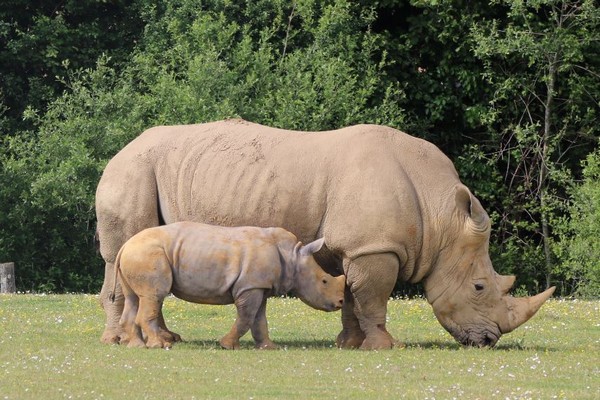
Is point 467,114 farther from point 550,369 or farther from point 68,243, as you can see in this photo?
point 550,369

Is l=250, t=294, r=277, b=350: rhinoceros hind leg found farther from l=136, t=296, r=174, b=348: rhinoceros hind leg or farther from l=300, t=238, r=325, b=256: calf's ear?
l=136, t=296, r=174, b=348: rhinoceros hind leg

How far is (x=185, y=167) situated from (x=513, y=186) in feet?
55.1

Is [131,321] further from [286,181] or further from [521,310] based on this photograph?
[521,310]

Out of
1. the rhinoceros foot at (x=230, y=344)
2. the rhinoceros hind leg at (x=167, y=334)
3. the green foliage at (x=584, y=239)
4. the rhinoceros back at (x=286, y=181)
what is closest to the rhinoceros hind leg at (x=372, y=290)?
the rhinoceros back at (x=286, y=181)

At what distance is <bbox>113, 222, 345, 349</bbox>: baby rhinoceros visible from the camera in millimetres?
16156

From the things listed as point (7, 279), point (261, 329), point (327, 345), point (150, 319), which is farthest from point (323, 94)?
point (150, 319)

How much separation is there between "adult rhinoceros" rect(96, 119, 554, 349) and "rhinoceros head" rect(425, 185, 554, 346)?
0.01 metres

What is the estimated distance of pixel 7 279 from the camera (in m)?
25.7

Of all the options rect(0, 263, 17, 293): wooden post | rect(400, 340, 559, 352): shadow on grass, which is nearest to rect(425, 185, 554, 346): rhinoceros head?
rect(400, 340, 559, 352): shadow on grass

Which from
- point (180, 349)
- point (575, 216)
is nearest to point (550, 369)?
point (180, 349)

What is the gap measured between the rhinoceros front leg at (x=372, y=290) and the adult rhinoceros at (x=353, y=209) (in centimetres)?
1

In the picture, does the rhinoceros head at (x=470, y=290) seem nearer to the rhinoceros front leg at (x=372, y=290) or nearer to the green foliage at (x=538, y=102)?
the rhinoceros front leg at (x=372, y=290)

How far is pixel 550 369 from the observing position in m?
14.8

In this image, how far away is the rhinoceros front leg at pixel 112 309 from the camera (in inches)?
676
